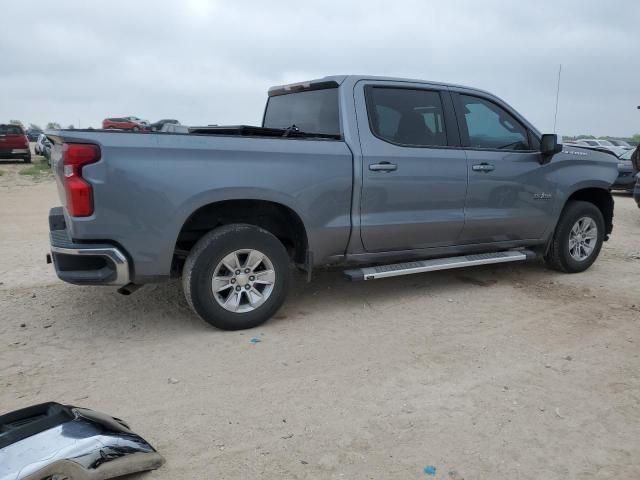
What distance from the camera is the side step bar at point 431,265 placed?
4.48 meters

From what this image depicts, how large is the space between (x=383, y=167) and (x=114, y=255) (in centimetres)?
220

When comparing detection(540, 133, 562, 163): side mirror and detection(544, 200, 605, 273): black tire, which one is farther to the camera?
detection(544, 200, 605, 273): black tire

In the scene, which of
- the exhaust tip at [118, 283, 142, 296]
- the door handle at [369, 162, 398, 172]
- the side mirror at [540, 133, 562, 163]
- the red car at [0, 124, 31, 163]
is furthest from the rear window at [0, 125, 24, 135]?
the side mirror at [540, 133, 562, 163]

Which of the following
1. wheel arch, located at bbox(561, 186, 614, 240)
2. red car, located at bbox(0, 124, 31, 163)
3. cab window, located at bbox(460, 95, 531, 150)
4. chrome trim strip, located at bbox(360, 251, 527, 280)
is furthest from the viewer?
red car, located at bbox(0, 124, 31, 163)

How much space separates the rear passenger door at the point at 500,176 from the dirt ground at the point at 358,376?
622 mm

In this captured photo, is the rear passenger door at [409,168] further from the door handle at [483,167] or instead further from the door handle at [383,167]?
the door handle at [483,167]

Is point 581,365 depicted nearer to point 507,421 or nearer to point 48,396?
point 507,421

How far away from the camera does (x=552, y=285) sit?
218 inches

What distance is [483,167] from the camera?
5.02 metres

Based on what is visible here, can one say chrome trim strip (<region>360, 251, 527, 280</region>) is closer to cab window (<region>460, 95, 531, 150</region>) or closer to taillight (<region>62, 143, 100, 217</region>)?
cab window (<region>460, 95, 531, 150</region>)

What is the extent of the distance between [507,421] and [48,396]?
2.60 metres

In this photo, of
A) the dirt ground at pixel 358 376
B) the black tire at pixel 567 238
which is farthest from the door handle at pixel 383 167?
the black tire at pixel 567 238

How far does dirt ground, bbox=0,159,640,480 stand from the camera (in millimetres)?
2607

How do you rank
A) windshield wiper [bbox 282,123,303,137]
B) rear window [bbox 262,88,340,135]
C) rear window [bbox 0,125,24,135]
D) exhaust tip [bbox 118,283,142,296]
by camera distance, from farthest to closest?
1. rear window [bbox 0,125,24,135]
2. windshield wiper [bbox 282,123,303,137]
3. rear window [bbox 262,88,340,135]
4. exhaust tip [bbox 118,283,142,296]
